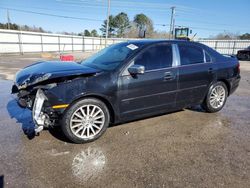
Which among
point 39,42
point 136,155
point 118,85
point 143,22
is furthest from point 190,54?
point 143,22

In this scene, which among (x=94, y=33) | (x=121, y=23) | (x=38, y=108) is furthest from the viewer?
(x=94, y=33)

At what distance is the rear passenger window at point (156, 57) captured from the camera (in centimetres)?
374

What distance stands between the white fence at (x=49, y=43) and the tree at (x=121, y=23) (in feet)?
99.2

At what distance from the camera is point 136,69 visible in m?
3.42

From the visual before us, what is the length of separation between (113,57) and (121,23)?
6909 centimetres

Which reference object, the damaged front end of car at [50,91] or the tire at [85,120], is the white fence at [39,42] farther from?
the tire at [85,120]

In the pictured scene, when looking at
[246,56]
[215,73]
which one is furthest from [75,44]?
[215,73]

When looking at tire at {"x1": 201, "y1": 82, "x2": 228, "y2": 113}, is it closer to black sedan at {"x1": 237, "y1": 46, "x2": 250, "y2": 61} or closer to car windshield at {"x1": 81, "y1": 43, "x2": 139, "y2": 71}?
car windshield at {"x1": 81, "y1": 43, "x2": 139, "y2": 71}

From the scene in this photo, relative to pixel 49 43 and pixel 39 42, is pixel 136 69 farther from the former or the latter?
pixel 49 43

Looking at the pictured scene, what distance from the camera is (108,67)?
3.66 meters

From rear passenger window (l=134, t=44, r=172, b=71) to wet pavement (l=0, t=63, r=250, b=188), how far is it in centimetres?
119

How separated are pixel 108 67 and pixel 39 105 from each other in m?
1.29

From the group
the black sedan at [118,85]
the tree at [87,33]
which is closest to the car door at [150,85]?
the black sedan at [118,85]

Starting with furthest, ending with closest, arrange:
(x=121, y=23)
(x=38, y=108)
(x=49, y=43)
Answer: (x=121, y=23)
(x=49, y=43)
(x=38, y=108)
